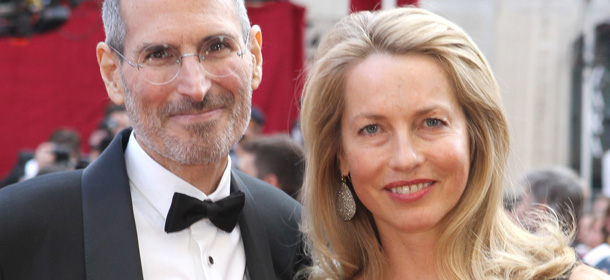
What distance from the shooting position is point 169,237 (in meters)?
2.52

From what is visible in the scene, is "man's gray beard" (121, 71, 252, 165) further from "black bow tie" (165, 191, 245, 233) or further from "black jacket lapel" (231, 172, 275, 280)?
"black jacket lapel" (231, 172, 275, 280)

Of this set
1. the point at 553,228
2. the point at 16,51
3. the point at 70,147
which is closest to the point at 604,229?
the point at 553,228

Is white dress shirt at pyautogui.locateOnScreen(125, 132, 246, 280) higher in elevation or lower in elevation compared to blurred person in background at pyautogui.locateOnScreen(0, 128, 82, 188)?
higher

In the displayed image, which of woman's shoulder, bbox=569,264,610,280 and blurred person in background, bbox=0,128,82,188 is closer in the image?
woman's shoulder, bbox=569,264,610,280

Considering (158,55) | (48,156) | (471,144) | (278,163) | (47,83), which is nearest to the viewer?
(158,55)

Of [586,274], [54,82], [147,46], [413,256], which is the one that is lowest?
[54,82]

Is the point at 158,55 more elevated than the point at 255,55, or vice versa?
the point at 158,55

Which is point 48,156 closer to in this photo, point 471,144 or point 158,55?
point 158,55

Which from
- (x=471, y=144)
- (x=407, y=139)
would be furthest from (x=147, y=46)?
(x=471, y=144)

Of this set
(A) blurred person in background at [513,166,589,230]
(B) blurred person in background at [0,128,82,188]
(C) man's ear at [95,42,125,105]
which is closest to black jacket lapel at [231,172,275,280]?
(C) man's ear at [95,42,125,105]

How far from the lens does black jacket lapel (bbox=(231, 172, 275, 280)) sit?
2.60 meters

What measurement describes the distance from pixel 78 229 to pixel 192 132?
45cm

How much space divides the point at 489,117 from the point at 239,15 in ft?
2.91

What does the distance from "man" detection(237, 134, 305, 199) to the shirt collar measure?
1.83m
